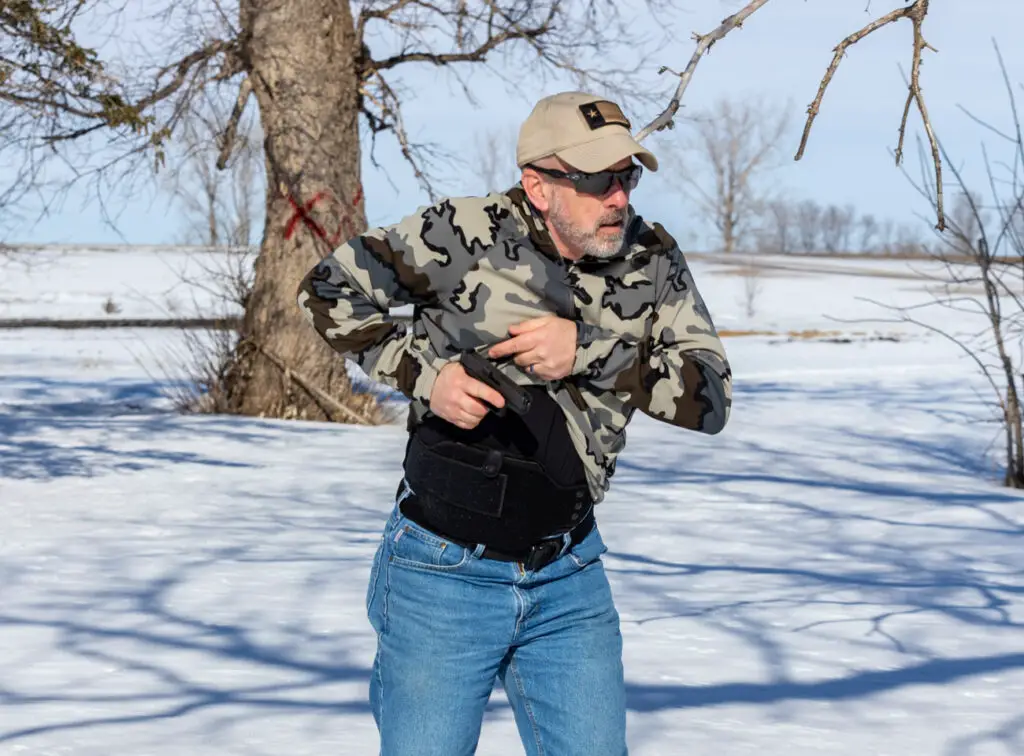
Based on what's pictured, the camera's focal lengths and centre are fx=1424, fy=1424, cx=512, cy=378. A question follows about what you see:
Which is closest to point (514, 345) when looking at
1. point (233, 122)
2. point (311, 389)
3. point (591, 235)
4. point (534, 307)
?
point (534, 307)

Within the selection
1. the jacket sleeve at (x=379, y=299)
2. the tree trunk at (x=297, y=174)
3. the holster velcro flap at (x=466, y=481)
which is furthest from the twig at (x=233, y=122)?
the holster velcro flap at (x=466, y=481)

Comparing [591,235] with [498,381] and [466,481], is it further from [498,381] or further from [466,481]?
[466,481]

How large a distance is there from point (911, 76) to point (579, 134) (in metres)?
1.36

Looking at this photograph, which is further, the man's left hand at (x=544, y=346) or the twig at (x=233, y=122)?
the twig at (x=233, y=122)

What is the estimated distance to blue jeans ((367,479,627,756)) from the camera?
2.48 m

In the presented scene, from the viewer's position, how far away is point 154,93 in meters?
13.4

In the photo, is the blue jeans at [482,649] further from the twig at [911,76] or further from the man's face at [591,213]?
the twig at [911,76]

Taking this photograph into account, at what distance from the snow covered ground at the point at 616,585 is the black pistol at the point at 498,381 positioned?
2032 mm

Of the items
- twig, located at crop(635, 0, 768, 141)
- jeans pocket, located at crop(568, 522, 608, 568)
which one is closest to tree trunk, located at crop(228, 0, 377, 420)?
twig, located at crop(635, 0, 768, 141)

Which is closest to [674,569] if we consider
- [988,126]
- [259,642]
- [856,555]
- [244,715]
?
[856,555]

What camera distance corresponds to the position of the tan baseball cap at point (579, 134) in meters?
2.45

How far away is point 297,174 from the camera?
13.0 metres

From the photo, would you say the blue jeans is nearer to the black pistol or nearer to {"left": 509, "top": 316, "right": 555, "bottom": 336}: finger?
the black pistol

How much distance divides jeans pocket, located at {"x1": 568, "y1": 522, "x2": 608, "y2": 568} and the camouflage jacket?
85mm
